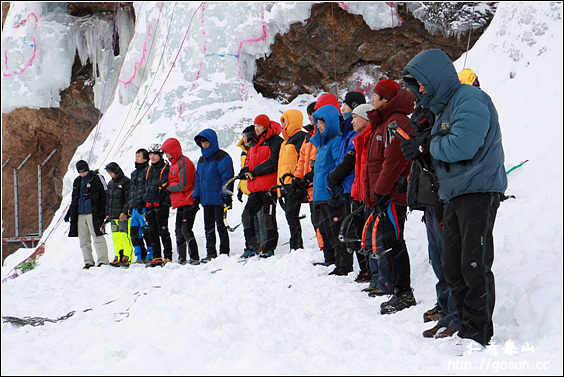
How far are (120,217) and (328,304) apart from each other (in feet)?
18.5

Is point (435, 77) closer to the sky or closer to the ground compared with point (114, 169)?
closer to the sky

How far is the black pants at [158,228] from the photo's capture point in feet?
27.9

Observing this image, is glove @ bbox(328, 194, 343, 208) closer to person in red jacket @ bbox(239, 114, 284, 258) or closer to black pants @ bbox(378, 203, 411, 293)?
black pants @ bbox(378, 203, 411, 293)

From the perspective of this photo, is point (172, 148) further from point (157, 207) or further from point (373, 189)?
point (373, 189)

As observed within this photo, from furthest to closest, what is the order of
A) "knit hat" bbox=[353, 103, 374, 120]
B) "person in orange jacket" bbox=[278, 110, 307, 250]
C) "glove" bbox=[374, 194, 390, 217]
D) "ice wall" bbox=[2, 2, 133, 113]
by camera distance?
"ice wall" bbox=[2, 2, 133, 113] → "person in orange jacket" bbox=[278, 110, 307, 250] → "knit hat" bbox=[353, 103, 374, 120] → "glove" bbox=[374, 194, 390, 217]

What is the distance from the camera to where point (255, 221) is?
820cm

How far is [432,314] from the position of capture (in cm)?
393

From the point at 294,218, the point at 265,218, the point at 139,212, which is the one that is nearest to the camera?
the point at 294,218

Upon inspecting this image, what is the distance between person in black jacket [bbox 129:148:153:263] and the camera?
8.83 meters

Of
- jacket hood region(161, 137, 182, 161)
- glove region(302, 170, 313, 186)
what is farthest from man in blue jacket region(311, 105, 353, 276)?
jacket hood region(161, 137, 182, 161)

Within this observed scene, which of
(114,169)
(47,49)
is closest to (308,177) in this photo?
(114,169)

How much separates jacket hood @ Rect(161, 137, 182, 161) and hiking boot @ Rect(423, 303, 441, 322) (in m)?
5.49

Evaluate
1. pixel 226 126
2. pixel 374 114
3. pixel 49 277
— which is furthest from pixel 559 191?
pixel 226 126

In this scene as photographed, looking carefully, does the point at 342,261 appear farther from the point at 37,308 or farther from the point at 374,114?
the point at 37,308
